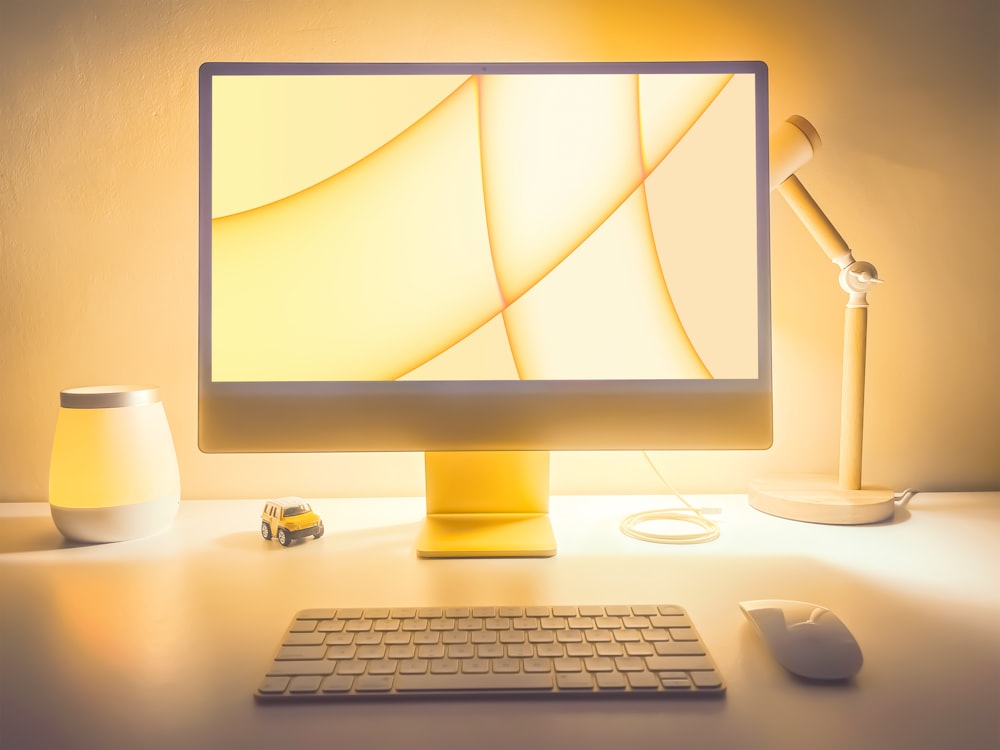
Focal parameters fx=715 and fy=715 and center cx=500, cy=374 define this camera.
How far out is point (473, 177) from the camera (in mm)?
792

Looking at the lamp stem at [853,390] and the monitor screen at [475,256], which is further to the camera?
the lamp stem at [853,390]

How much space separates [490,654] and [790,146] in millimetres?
725

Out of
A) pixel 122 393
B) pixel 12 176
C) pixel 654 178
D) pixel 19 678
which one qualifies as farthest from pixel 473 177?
pixel 12 176

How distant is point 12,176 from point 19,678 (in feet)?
2.69

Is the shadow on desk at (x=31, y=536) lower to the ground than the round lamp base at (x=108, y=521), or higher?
lower

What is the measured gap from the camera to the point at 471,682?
0.48 metres

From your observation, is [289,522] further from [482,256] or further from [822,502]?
[822,502]

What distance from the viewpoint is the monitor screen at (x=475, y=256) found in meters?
0.79

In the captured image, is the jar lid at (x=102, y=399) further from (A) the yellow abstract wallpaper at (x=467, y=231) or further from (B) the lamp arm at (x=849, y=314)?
(B) the lamp arm at (x=849, y=314)

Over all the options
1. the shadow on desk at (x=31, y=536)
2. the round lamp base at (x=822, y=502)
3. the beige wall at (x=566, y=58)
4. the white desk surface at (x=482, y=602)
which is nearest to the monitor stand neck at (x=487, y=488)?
the white desk surface at (x=482, y=602)

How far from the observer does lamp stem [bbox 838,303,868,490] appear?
0.96 m

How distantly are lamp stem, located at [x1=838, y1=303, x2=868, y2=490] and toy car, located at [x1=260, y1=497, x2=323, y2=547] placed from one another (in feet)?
2.32

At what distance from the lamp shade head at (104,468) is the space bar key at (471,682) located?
1.67 feet

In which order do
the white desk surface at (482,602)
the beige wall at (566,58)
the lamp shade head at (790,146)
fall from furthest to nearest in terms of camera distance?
the beige wall at (566,58), the lamp shade head at (790,146), the white desk surface at (482,602)
